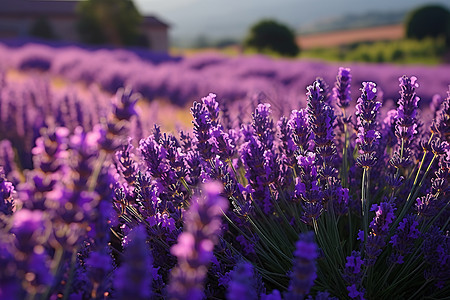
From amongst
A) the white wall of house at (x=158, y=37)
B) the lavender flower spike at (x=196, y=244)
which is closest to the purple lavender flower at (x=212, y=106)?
the lavender flower spike at (x=196, y=244)

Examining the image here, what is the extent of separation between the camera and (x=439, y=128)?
156cm

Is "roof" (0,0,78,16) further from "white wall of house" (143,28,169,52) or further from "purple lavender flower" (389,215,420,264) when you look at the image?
"purple lavender flower" (389,215,420,264)

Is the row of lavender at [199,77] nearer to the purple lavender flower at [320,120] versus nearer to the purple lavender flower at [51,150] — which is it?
the purple lavender flower at [320,120]

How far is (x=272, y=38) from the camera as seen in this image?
100 ft

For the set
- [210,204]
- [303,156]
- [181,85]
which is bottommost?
[181,85]

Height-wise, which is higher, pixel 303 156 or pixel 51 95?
pixel 303 156

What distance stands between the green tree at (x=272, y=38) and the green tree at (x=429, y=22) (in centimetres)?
1044

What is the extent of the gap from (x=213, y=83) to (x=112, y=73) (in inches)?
112

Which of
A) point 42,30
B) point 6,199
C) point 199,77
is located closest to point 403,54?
point 199,77

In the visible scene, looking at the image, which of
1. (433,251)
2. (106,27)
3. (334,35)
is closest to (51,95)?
(433,251)

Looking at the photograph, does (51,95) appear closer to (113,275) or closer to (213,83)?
(213,83)

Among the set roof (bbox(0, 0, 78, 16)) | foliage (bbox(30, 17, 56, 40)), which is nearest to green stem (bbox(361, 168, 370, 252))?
foliage (bbox(30, 17, 56, 40))

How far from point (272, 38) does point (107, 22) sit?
11.2 meters

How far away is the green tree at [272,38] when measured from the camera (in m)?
30.4
